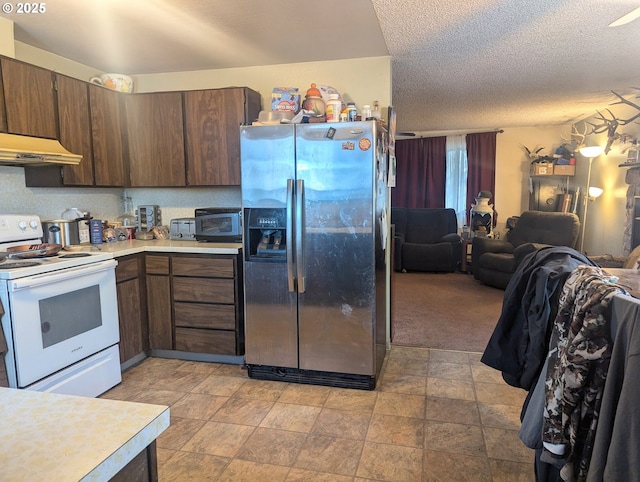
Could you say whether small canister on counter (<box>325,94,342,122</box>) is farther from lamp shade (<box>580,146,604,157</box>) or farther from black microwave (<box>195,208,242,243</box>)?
lamp shade (<box>580,146,604,157</box>)

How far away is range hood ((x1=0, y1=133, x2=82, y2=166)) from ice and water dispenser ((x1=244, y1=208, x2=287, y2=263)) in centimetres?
117

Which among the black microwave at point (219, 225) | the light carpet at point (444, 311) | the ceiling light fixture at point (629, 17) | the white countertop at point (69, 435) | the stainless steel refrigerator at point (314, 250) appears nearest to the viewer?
the white countertop at point (69, 435)

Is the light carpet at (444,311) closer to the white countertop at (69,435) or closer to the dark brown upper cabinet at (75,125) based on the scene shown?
the dark brown upper cabinet at (75,125)

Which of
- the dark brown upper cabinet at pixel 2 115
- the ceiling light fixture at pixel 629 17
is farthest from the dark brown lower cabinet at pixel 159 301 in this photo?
the ceiling light fixture at pixel 629 17

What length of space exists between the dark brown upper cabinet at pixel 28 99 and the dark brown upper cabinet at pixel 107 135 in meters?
0.36

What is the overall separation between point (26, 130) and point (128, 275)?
110 cm

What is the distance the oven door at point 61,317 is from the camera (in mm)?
2203

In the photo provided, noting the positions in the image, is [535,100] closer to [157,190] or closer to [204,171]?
[204,171]

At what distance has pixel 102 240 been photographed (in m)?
3.36

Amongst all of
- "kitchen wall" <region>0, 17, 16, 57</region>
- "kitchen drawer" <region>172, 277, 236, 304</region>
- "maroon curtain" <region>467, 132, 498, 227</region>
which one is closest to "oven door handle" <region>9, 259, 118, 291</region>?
"kitchen drawer" <region>172, 277, 236, 304</region>

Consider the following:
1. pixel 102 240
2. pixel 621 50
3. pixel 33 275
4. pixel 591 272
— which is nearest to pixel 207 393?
pixel 33 275

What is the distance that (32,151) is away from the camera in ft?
8.14

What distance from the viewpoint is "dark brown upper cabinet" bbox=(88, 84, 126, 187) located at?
3.19 metres

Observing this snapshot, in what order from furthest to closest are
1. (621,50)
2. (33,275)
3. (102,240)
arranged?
1. (102,240)
2. (621,50)
3. (33,275)
